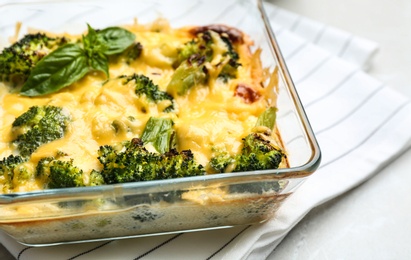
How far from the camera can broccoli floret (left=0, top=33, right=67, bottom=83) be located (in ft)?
7.89

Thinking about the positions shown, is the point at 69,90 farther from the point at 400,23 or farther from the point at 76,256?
the point at 400,23

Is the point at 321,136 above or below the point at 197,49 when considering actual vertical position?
below

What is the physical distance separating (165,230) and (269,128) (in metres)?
0.61

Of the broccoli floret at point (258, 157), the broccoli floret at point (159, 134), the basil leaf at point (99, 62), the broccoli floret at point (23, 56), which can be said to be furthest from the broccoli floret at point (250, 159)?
the broccoli floret at point (23, 56)

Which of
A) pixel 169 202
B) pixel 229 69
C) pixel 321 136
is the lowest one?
pixel 321 136

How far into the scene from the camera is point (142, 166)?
1.92m

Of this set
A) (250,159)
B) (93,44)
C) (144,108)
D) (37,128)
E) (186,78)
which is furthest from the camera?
(93,44)

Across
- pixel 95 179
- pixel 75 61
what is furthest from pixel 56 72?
pixel 95 179

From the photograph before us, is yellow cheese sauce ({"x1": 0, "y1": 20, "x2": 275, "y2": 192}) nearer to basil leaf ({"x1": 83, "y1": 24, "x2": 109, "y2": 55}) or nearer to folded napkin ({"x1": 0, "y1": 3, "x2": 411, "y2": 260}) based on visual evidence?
basil leaf ({"x1": 83, "y1": 24, "x2": 109, "y2": 55})

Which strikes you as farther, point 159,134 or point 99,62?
point 99,62

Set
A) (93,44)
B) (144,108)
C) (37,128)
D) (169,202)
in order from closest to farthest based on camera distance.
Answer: (169,202) < (37,128) < (144,108) < (93,44)

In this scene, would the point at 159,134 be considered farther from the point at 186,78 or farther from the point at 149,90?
the point at 186,78

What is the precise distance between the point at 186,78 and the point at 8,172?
869mm

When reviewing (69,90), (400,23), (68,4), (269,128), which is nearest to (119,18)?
(68,4)
